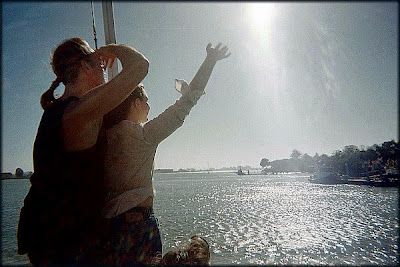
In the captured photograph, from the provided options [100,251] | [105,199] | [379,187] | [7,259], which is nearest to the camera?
[100,251]

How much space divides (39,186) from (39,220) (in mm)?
182

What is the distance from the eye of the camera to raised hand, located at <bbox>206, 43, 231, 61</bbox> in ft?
5.98

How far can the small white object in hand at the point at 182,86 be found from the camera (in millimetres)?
1624

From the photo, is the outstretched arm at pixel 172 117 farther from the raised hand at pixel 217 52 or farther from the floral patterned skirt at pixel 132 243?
the floral patterned skirt at pixel 132 243

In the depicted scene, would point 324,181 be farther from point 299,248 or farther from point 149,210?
point 149,210

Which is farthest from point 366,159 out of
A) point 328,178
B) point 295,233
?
point 295,233

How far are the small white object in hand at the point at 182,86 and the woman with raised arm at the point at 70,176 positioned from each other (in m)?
0.35

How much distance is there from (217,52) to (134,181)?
1151 millimetres

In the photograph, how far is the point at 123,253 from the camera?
4.64ft

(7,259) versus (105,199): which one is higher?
(105,199)

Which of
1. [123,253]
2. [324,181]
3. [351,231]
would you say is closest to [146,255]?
[123,253]

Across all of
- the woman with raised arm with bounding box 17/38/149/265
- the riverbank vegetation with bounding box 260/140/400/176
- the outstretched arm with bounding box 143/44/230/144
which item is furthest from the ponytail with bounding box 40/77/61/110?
→ the riverbank vegetation with bounding box 260/140/400/176

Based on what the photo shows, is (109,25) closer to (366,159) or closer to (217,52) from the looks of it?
Result: (217,52)

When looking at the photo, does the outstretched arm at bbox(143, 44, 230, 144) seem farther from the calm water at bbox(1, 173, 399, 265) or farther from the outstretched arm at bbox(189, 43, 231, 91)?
the calm water at bbox(1, 173, 399, 265)
